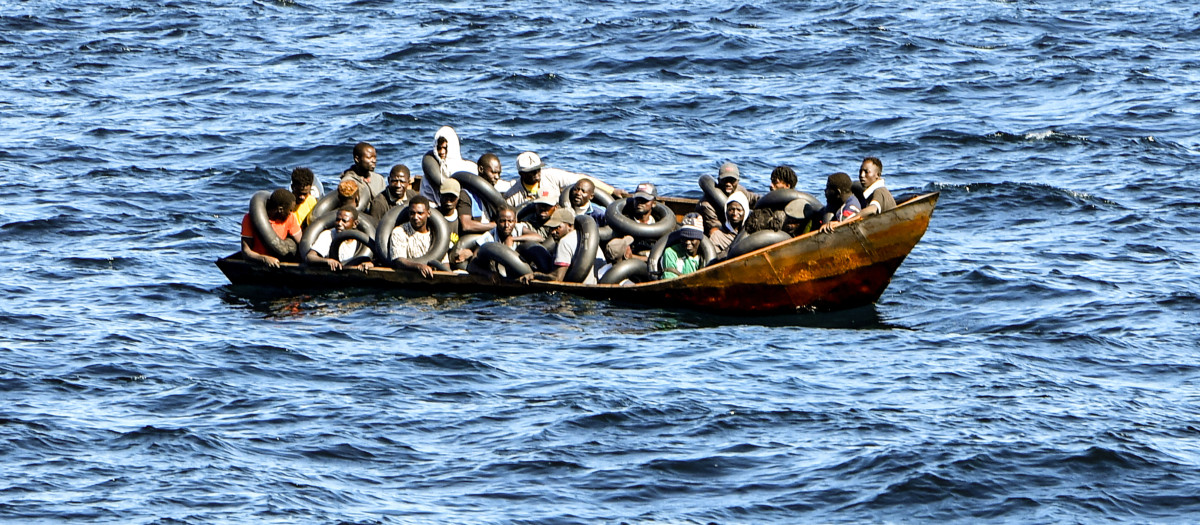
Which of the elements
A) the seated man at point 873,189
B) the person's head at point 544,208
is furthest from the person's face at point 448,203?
the seated man at point 873,189

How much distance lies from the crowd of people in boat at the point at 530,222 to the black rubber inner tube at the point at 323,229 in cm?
2

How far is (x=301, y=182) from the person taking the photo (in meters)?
21.2

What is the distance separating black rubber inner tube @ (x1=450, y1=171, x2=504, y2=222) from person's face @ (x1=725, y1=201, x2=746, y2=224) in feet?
9.45

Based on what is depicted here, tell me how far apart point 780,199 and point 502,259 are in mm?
3264

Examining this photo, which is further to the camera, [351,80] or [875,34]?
[875,34]

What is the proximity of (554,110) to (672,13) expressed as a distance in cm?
1007

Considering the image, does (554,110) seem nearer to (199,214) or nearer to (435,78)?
(435,78)

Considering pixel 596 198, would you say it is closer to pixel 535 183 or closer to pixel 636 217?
pixel 535 183

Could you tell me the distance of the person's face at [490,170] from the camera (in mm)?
21781

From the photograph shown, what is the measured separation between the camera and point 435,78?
3697 centimetres

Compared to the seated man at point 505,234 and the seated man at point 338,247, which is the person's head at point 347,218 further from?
the seated man at point 505,234

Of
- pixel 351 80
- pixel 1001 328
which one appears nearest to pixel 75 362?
pixel 1001 328

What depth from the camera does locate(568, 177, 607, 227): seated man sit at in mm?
20953

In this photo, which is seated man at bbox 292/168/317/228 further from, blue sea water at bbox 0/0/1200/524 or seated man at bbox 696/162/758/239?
seated man at bbox 696/162/758/239
